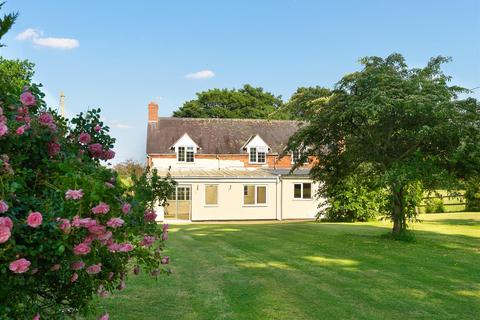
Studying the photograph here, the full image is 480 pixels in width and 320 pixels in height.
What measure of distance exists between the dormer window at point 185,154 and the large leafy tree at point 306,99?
2188cm

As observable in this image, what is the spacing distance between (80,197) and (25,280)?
720 mm

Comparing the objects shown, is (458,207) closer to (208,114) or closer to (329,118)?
(329,118)

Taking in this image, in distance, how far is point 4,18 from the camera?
4004mm

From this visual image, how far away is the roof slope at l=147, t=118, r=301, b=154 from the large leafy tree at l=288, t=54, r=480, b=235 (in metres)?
22.2

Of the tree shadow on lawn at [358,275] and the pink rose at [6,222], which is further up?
the pink rose at [6,222]

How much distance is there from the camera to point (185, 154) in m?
39.0

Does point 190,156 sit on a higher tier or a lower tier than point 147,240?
higher

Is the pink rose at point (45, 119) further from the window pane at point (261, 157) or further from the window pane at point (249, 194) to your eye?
the window pane at point (261, 157)

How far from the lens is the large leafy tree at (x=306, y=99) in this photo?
1719 centimetres

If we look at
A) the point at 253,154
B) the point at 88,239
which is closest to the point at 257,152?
the point at 253,154

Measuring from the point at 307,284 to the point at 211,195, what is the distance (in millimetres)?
25839

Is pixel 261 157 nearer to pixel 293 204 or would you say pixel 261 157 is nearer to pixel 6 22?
pixel 293 204

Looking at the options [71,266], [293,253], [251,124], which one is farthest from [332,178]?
[251,124]

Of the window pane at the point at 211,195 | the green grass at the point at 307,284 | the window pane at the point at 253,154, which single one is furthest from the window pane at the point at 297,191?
the green grass at the point at 307,284
